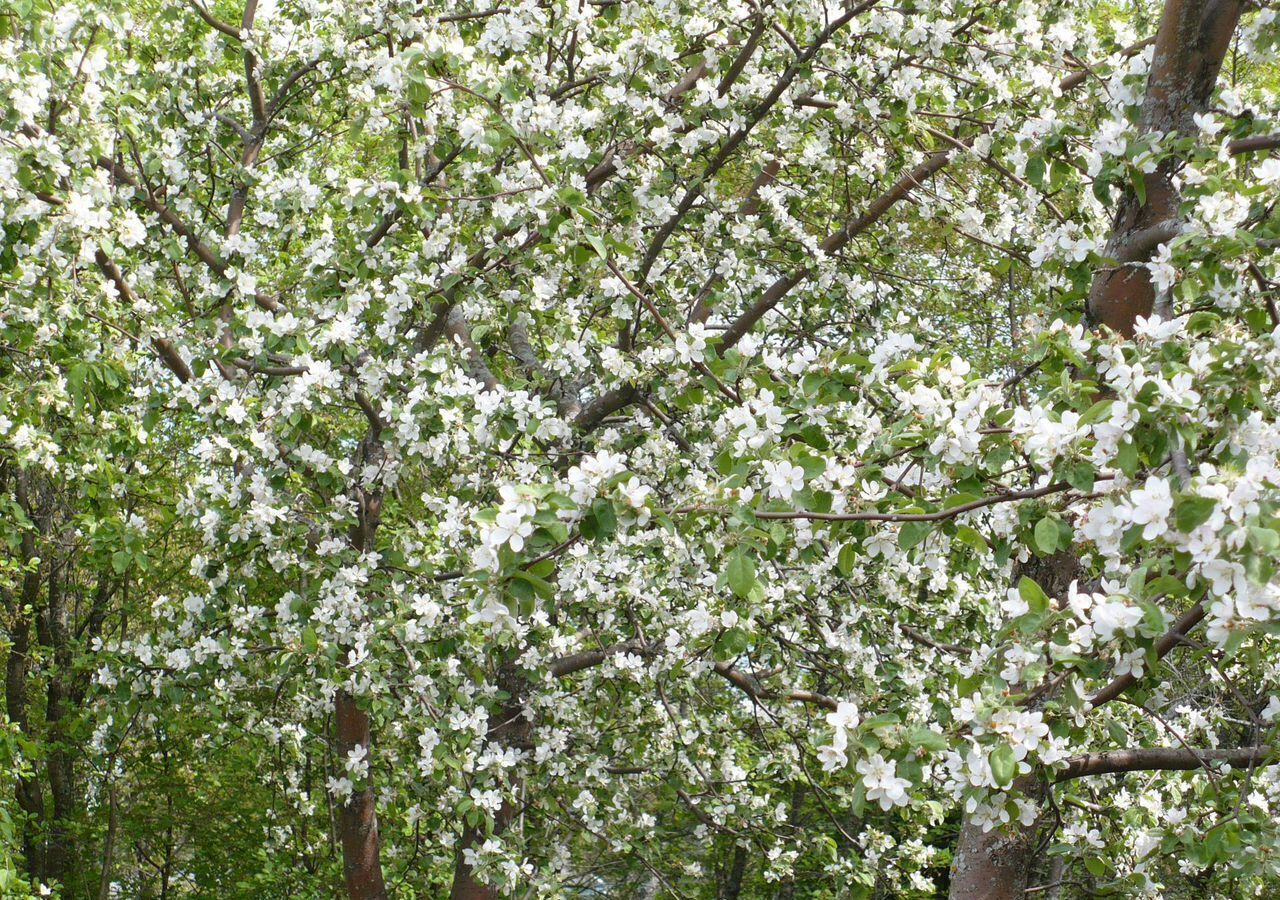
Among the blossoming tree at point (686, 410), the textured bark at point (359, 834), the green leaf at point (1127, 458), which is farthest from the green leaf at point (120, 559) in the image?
the green leaf at point (1127, 458)

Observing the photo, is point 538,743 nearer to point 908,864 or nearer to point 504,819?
point 504,819

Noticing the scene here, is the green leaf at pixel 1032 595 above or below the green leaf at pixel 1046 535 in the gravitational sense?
below

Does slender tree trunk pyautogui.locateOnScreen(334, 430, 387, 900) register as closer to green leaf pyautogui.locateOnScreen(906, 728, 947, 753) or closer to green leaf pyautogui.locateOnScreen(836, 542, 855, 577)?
green leaf pyautogui.locateOnScreen(836, 542, 855, 577)

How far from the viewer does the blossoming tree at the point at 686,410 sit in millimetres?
2275

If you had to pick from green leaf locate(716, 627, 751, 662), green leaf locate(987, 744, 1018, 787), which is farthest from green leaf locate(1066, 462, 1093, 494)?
green leaf locate(716, 627, 751, 662)

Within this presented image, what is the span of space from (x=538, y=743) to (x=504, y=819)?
48cm

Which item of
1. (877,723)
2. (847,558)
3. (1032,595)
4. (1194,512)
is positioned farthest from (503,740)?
(1194,512)

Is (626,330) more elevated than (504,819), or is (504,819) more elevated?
(626,330)

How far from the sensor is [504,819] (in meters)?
5.66

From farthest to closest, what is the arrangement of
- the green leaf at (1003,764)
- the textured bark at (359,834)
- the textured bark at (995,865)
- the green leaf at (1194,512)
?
the textured bark at (359,834) → the textured bark at (995,865) → the green leaf at (1003,764) → the green leaf at (1194,512)

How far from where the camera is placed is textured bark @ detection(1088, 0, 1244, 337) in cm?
309

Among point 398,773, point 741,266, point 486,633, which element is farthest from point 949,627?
point 398,773

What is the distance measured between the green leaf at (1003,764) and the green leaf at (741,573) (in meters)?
0.55

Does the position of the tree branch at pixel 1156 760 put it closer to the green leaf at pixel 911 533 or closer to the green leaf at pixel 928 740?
the green leaf at pixel 928 740
